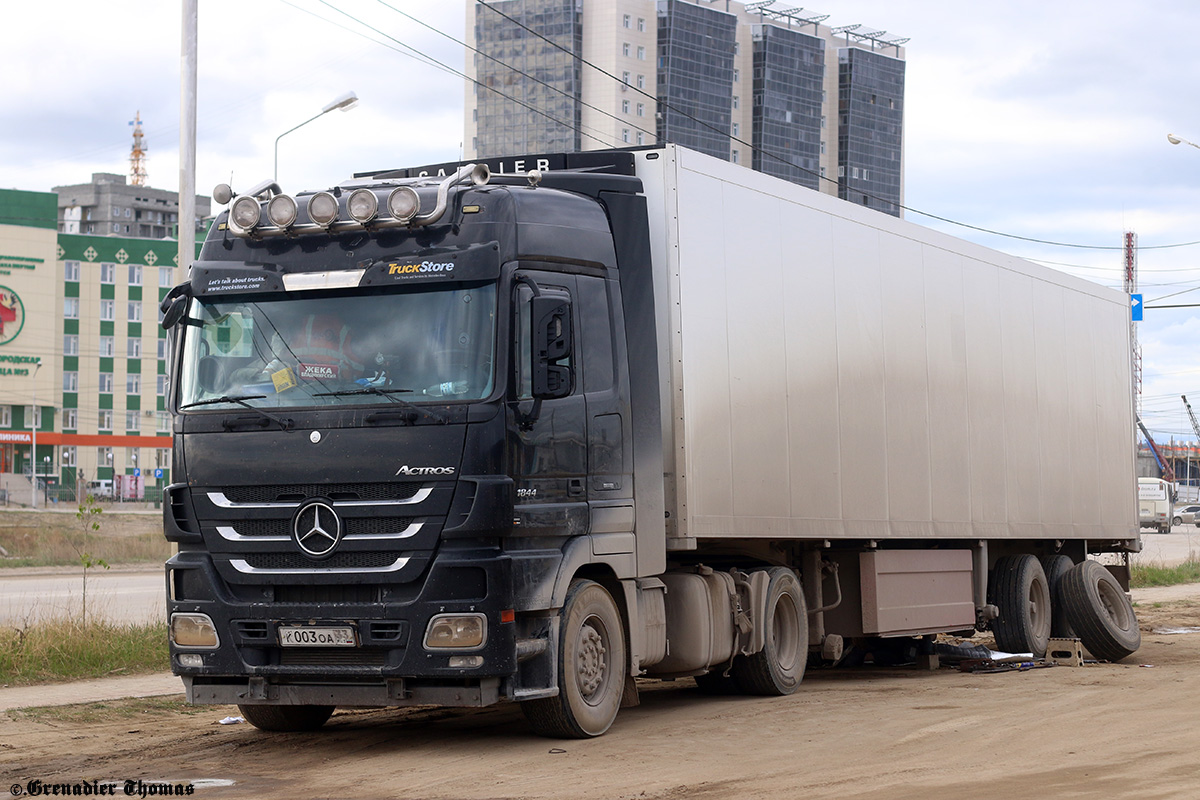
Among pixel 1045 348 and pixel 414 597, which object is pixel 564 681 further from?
pixel 1045 348

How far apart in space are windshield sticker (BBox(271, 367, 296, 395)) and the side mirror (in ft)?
4.92

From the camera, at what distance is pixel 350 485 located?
8.95m

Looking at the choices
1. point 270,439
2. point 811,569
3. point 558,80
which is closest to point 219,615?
point 270,439

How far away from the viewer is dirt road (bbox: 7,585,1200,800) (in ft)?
26.1

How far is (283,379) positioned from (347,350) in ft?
1.46

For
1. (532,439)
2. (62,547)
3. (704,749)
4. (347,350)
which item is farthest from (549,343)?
(62,547)

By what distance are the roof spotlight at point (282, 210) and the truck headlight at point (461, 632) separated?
2737 mm

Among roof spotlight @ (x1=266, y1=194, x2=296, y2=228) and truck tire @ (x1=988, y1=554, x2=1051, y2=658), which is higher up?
roof spotlight @ (x1=266, y1=194, x2=296, y2=228)

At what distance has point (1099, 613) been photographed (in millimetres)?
16797

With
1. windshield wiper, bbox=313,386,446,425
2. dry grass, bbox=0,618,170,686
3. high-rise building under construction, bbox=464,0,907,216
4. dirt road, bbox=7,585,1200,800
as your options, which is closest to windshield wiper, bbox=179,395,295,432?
windshield wiper, bbox=313,386,446,425

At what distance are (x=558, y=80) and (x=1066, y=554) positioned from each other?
10338cm

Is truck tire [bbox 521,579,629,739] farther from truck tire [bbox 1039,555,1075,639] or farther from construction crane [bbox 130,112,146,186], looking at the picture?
construction crane [bbox 130,112,146,186]

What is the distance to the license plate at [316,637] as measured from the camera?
29.4 ft

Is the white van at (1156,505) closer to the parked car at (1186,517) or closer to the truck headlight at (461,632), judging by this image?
the parked car at (1186,517)
